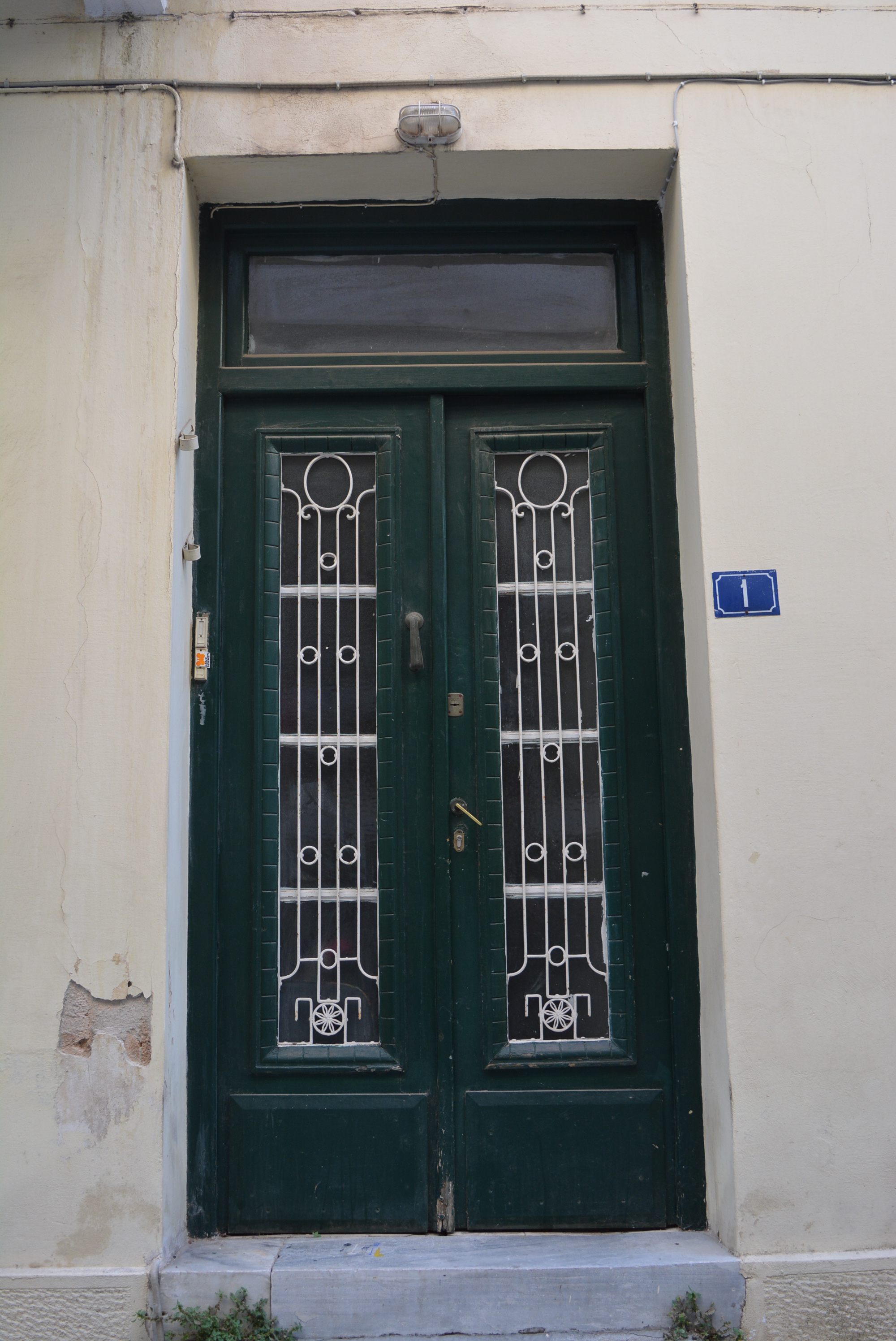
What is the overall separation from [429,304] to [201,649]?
145 cm

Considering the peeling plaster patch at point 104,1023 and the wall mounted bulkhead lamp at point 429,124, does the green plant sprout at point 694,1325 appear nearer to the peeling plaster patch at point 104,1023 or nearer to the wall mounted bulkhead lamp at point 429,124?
the peeling plaster patch at point 104,1023

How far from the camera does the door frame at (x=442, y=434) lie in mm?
3160

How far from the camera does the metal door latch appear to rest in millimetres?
3287

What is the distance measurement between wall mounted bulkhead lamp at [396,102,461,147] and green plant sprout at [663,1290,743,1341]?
141 inches

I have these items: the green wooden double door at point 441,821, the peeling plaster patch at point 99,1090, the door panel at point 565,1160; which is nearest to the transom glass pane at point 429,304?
the green wooden double door at point 441,821

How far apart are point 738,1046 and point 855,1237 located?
62 centimetres

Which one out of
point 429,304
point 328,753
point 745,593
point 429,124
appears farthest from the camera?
point 429,304

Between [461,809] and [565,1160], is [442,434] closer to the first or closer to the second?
[461,809]

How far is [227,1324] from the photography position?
278cm

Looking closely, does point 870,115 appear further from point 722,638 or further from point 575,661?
point 575,661

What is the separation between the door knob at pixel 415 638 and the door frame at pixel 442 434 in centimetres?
6

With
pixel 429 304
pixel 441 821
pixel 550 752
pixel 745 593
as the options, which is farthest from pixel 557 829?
pixel 429 304

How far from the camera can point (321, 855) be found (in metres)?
3.29

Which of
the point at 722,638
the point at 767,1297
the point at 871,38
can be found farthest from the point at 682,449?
the point at 767,1297
